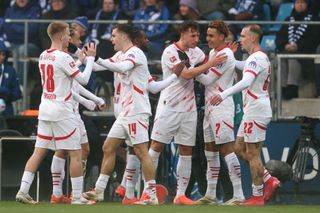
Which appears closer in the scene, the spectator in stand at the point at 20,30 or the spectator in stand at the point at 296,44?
the spectator in stand at the point at 296,44

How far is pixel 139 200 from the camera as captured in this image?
18.1m

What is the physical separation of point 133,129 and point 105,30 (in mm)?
5183

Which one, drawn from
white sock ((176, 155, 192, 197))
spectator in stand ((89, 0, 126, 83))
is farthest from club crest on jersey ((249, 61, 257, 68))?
spectator in stand ((89, 0, 126, 83))

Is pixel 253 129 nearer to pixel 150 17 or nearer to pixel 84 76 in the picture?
pixel 84 76

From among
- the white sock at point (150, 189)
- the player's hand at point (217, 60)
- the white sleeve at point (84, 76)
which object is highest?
the player's hand at point (217, 60)

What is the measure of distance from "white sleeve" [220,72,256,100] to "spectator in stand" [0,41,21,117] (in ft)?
14.8

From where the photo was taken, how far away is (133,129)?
1791 cm

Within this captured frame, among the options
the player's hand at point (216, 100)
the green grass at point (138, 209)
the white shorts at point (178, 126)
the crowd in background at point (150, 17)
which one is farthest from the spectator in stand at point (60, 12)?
the green grass at point (138, 209)

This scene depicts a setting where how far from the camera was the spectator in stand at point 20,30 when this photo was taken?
22094 mm

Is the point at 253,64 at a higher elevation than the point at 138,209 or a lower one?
higher

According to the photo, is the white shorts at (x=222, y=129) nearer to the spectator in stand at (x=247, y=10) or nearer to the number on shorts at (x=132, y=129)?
the number on shorts at (x=132, y=129)

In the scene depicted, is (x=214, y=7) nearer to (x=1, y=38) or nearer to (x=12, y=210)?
(x=1, y=38)

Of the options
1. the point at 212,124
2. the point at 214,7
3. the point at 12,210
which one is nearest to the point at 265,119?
the point at 212,124

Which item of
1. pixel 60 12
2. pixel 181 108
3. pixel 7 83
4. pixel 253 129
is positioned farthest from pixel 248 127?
pixel 60 12
